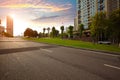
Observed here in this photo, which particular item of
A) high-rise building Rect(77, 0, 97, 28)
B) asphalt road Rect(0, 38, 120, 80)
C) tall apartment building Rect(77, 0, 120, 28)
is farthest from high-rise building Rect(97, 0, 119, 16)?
asphalt road Rect(0, 38, 120, 80)

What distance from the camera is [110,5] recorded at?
320ft

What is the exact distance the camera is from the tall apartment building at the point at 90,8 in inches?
3825

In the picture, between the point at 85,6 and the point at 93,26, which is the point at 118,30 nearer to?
the point at 93,26

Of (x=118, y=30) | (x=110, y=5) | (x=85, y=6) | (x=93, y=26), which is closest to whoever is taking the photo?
(x=118, y=30)

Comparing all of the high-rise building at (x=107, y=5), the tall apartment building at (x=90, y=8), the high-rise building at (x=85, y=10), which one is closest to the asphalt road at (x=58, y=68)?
the tall apartment building at (x=90, y=8)

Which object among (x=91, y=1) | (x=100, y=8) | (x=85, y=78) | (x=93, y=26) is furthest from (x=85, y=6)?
(x=85, y=78)

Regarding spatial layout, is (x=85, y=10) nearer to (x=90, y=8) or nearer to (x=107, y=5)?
(x=90, y=8)

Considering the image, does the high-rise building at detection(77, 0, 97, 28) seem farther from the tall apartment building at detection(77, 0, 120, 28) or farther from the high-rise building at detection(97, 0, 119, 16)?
the high-rise building at detection(97, 0, 119, 16)

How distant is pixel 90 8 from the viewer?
376 ft

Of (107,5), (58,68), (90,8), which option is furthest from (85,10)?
(58,68)

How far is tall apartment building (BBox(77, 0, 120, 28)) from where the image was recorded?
319ft

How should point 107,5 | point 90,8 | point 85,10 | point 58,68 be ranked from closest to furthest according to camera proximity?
point 58,68
point 107,5
point 90,8
point 85,10

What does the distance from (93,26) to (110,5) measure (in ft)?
213

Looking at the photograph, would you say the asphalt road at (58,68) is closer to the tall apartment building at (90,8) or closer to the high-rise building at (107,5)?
the tall apartment building at (90,8)
